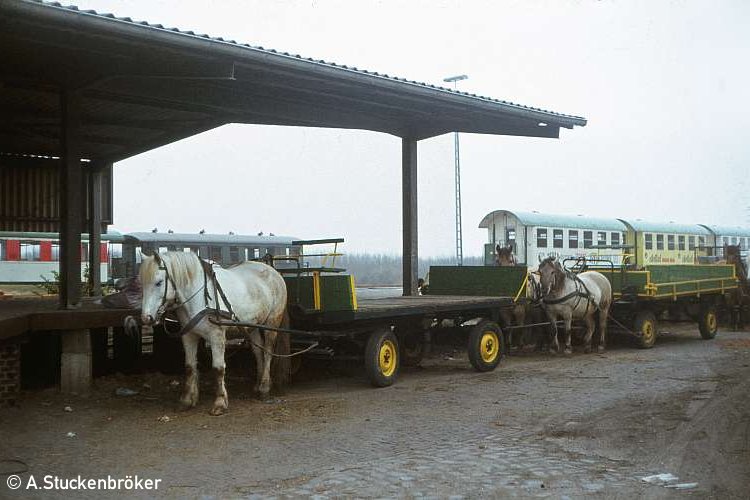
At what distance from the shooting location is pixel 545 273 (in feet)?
45.8

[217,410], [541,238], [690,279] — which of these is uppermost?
[541,238]

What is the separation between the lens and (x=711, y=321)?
670 inches

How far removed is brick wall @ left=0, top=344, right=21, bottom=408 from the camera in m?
8.61

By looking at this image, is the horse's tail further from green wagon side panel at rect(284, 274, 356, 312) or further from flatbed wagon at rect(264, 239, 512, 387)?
green wagon side panel at rect(284, 274, 356, 312)

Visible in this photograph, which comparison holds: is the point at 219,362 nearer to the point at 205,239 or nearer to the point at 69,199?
the point at 69,199

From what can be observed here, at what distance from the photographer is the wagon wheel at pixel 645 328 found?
15.0 meters

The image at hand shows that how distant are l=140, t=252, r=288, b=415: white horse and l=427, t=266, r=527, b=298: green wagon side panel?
4796mm

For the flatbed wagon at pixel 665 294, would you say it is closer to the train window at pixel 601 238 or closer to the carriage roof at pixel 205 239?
the train window at pixel 601 238

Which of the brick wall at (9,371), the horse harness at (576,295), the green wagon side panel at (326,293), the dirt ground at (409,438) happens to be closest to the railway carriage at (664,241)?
the horse harness at (576,295)

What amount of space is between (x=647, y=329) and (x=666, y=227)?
766 inches

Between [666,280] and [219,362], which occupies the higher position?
[666,280]

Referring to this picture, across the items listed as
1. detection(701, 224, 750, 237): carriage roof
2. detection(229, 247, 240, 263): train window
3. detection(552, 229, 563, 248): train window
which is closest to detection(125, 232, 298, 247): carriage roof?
detection(229, 247, 240, 263): train window

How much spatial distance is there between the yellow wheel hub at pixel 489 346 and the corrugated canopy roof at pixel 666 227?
2111 cm

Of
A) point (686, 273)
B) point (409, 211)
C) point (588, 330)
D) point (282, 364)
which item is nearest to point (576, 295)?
point (588, 330)
